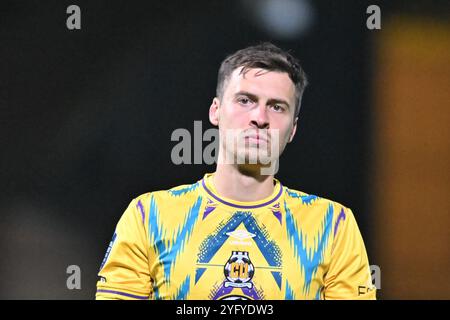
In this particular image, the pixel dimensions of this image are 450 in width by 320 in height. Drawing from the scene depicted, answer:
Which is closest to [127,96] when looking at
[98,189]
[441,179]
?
[98,189]

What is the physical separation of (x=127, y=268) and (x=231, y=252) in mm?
375

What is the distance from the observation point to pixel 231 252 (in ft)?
7.82

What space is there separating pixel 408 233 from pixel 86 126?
1.63 meters

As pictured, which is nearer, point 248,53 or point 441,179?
point 248,53

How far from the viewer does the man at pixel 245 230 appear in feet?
7.71

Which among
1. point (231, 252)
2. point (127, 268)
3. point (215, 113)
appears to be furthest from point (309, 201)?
point (127, 268)

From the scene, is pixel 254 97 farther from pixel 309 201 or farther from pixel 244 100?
pixel 309 201

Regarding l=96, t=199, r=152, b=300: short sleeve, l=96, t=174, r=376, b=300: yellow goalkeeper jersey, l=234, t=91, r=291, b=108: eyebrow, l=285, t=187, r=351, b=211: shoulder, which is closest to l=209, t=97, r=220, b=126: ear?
l=234, t=91, r=291, b=108: eyebrow

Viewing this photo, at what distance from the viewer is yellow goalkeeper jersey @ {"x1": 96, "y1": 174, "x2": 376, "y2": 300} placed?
2342mm

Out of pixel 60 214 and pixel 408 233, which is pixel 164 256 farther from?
pixel 408 233

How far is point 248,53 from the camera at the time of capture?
101 inches

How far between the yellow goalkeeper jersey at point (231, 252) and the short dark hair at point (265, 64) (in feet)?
1.41

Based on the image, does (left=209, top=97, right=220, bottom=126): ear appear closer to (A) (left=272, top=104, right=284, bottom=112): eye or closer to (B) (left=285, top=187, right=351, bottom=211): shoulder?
(A) (left=272, top=104, right=284, bottom=112): eye

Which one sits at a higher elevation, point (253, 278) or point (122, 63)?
point (122, 63)
